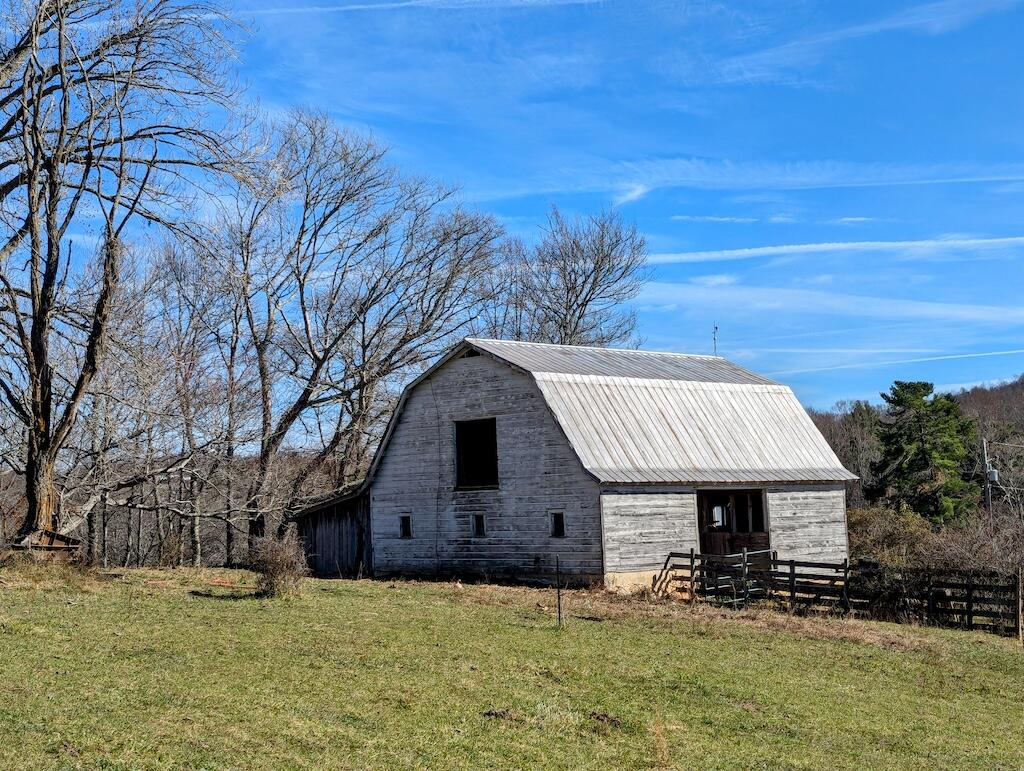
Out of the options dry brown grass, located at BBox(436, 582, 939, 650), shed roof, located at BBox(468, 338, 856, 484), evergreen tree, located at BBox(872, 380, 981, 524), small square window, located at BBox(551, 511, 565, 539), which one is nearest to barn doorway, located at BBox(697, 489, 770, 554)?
shed roof, located at BBox(468, 338, 856, 484)

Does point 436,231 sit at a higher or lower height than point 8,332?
higher

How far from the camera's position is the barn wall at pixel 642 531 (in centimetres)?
2492

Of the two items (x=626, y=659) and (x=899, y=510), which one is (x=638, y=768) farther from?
(x=899, y=510)

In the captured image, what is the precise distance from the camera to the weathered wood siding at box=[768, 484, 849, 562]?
29188 mm

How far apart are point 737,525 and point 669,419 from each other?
453 centimetres

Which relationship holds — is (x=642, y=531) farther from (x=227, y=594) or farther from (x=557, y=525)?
(x=227, y=594)

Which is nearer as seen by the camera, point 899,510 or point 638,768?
point 638,768

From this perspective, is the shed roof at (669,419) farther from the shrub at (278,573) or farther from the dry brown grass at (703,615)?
the shrub at (278,573)

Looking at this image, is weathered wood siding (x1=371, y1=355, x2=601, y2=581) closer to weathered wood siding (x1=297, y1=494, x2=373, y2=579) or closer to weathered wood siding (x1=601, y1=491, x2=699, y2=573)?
weathered wood siding (x1=601, y1=491, x2=699, y2=573)

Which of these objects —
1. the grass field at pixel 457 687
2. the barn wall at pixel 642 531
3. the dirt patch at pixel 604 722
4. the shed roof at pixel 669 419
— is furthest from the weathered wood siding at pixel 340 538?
the dirt patch at pixel 604 722

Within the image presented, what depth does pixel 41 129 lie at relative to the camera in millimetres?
18516

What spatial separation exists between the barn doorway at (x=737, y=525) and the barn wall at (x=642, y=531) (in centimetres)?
280

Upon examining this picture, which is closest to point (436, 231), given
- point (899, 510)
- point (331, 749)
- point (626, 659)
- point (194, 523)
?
point (194, 523)

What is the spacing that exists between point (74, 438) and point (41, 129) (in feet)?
53.4
